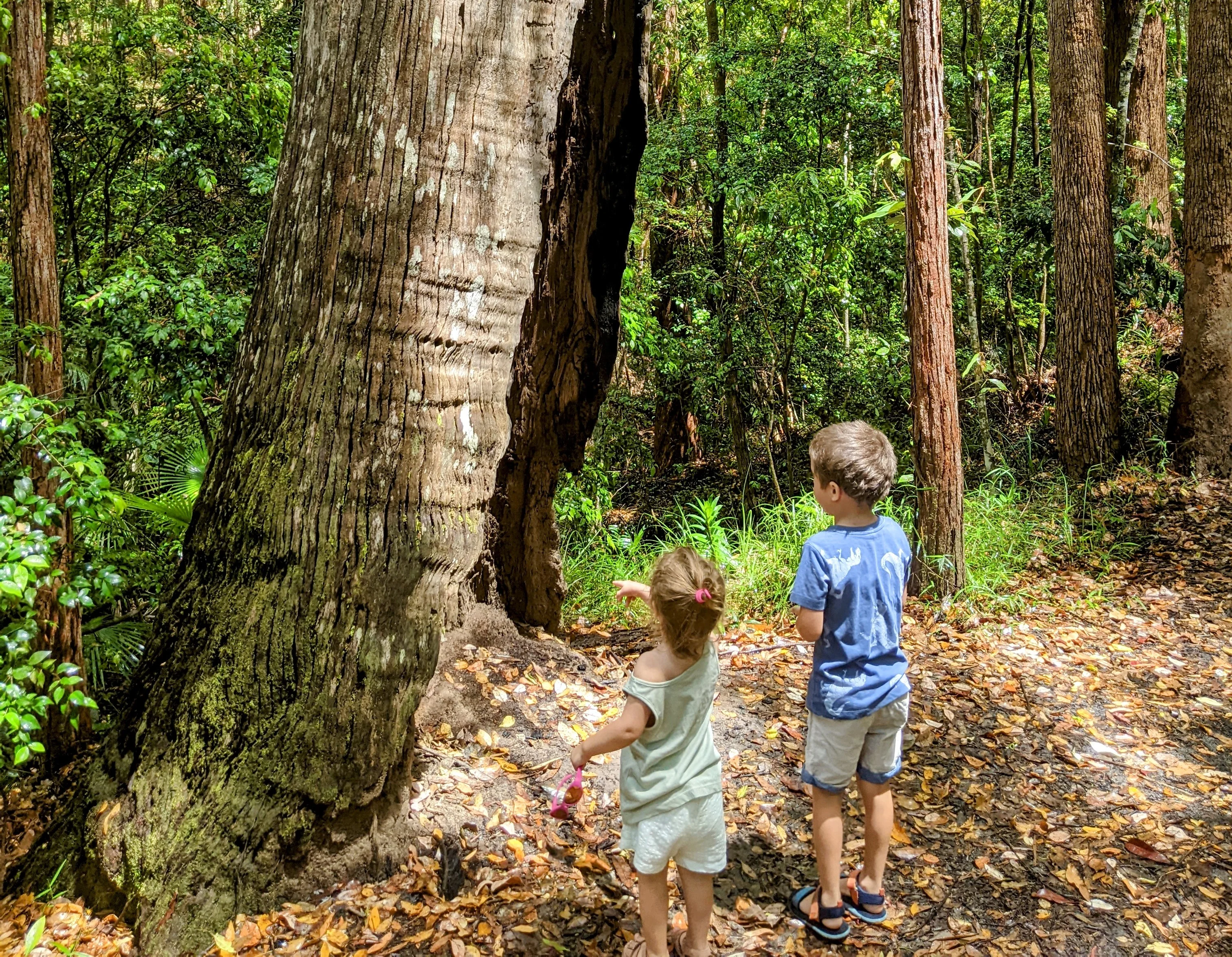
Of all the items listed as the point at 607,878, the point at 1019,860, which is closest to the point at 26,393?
the point at 607,878

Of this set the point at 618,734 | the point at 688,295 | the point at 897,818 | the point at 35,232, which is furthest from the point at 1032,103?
the point at 618,734

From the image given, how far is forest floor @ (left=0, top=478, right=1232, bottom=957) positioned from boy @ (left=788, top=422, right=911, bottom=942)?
0.42 meters

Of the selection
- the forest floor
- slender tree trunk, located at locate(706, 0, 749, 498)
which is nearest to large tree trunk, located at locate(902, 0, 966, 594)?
the forest floor

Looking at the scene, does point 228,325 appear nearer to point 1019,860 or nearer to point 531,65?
point 531,65

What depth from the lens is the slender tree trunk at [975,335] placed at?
831 centimetres

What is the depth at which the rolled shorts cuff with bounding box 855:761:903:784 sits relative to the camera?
109 inches

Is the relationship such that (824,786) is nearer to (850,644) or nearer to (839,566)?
(850,644)

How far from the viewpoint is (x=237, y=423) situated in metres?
3.02

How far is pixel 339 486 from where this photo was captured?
2.85 meters

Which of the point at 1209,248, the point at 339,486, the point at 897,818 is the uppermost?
the point at 1209,248

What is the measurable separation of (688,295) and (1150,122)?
6105 mm

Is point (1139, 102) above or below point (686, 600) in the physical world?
above

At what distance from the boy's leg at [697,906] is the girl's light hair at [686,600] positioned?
2.24 feet

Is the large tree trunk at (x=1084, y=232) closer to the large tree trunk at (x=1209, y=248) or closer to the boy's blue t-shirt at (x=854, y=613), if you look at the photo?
the large tree trunk at (x=1209, y=248)
